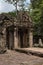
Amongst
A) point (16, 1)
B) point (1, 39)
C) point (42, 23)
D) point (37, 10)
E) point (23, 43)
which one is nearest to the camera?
point (1, 39)

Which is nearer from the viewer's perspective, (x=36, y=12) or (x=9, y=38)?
(x=9, y=38)

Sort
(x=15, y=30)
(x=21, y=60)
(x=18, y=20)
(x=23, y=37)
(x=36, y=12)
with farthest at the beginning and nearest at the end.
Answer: (x=36, y=12), (x=23, y=37), (x=18, y=20), (x=15, y=30), (x=21, y=60)

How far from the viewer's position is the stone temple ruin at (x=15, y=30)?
23.5m

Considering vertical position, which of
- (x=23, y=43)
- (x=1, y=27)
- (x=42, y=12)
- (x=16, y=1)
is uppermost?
(x=16, y=1)

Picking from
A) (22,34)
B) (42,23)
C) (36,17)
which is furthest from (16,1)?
(22,34)

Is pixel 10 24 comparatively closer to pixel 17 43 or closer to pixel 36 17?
pixel 17 43

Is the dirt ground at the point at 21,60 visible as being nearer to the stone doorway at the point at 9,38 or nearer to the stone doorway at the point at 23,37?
the stone doorway at the point at 9,38

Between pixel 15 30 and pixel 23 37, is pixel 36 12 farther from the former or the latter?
pixel 15 30

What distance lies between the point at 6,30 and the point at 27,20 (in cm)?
255

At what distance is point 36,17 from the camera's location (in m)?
A: 31.4

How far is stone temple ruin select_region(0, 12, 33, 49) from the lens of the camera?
23.5 meters

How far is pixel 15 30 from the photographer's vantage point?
23484 millimetres

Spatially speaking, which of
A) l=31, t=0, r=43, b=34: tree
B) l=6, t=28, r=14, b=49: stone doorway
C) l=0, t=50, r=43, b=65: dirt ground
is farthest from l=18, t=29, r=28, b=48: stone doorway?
l=0, t=50, r=43, b=65: dirt ground

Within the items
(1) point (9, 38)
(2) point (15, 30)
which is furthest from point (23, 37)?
(2) point (15, 30)
